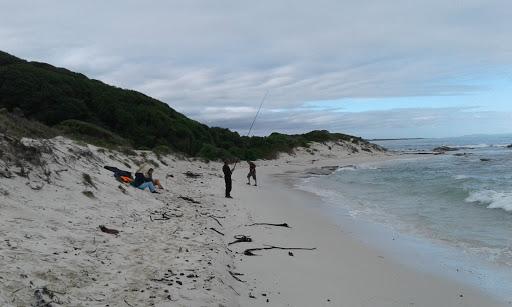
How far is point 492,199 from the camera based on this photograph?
48.8 ft

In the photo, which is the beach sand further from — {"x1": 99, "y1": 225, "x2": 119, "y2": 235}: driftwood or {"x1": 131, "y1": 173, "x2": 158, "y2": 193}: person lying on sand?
{"x1": 131, "y1": 173, "x2": 158, "y2": 193}: person lying on sand

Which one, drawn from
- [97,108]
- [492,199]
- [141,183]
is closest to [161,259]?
[141,183]

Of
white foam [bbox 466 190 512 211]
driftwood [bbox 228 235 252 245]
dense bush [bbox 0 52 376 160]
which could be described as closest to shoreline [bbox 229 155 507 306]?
driftwood [bbox 228 235 252 245]

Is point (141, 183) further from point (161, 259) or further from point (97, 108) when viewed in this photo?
point (97, 108)

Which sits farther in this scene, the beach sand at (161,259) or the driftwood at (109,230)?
the driftwood at (109,230)

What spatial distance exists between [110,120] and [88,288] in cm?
3495

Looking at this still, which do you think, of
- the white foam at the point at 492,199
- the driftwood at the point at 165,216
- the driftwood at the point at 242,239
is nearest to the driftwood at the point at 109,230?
the driftwood at the point at 165,216

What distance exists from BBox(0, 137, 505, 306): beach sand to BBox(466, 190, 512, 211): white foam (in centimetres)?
643

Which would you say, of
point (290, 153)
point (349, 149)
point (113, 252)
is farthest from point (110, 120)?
point (349, 149)

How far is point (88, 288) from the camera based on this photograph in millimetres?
4652

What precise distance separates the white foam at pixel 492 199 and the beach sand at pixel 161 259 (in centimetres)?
643

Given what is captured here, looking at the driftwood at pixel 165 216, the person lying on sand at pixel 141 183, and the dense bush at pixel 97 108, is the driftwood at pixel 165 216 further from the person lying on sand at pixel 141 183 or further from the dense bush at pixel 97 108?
the dense bush at pixel 97 108

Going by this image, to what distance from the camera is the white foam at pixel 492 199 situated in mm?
13773

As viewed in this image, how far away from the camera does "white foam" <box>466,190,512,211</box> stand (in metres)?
13.8
